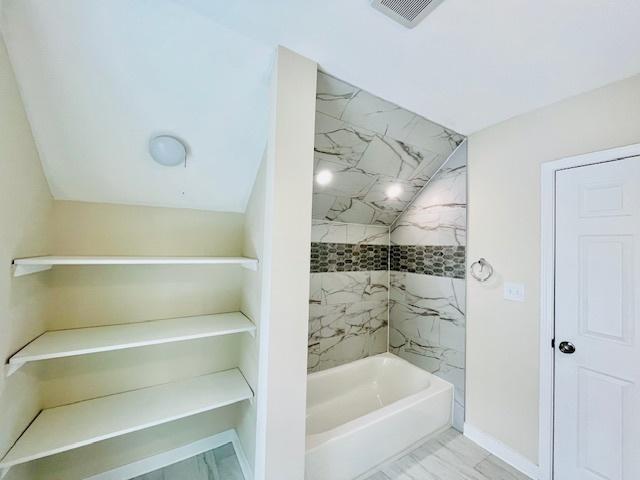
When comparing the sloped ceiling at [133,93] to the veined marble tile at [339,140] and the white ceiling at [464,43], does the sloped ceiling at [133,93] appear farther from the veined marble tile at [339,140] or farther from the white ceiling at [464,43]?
the veined marble tile at [339,140]

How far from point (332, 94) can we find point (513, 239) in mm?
1582

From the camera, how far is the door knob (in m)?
1.62

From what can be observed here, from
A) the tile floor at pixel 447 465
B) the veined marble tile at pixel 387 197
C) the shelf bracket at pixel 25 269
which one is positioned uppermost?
the veined marble tile at pixel 387 197

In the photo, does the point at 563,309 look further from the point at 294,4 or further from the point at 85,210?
the point at 85,210

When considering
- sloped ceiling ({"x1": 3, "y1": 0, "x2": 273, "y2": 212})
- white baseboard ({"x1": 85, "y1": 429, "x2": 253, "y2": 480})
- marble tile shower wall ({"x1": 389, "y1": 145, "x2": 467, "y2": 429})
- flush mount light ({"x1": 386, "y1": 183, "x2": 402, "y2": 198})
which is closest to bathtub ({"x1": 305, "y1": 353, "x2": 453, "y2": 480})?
marble tile shower wall ({"x1": 389, "y1": 145, "x2": 467, "y2": 429})

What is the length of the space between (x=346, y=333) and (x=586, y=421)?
1700 mm

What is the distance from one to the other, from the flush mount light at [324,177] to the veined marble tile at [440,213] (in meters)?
1.00

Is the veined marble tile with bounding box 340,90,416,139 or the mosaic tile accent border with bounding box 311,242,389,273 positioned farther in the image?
the mosaic tile accent border with bounding box 311,242,389,273

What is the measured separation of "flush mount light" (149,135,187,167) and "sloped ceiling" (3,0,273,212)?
5 cm

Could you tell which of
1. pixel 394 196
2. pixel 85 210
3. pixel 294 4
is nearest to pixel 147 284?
pixel 85 210

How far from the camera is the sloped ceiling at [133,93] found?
112 centimetres

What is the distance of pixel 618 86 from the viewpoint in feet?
4.89

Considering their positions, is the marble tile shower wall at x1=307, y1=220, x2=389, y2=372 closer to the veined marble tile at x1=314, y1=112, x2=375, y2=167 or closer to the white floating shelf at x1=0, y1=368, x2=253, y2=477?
Result: the veined marble tile at x1=314, y1=112, x2=375, y2=167

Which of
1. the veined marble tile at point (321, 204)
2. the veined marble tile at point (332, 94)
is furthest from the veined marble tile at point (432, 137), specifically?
the veined marble tile at point (321, 204)
